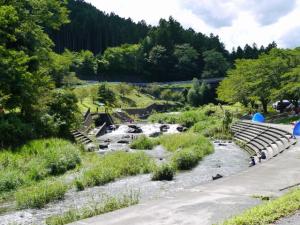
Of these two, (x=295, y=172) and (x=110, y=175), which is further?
(x=110, y=175)

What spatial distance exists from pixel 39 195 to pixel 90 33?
114855mm

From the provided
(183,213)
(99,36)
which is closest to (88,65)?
(99,36)

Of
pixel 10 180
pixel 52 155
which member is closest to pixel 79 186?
pixel 10 180

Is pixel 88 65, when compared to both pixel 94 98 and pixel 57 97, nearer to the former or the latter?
pixel 94 98

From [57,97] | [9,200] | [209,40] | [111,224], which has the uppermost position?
[209,40]

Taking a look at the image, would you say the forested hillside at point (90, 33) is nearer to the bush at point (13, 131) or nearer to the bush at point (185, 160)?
the bush at point (13, 131)

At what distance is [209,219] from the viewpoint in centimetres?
853

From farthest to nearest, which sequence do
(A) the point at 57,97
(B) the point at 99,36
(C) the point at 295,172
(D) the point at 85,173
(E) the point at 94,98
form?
(B) the point at 99,36 < (E) the point at 94,98 < (A) the point at 57,97 < (D) the point at 85,173 < (C) the point at 295,172

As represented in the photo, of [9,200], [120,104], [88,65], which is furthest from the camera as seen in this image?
[88,65]

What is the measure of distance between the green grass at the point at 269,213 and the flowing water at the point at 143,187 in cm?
590

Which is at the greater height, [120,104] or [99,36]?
[99,36]

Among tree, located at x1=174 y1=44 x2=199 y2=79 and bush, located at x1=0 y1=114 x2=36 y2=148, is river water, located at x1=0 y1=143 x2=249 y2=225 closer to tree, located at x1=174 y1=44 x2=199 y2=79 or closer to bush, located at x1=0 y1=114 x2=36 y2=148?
bush, located at x1=0 y1=114 x2=36 y2=148

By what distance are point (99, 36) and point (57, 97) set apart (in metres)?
98.9

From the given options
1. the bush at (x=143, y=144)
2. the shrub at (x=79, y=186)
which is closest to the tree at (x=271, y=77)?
the bush at (x=143, y=144)
